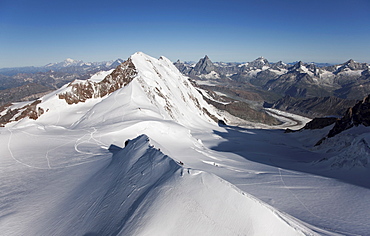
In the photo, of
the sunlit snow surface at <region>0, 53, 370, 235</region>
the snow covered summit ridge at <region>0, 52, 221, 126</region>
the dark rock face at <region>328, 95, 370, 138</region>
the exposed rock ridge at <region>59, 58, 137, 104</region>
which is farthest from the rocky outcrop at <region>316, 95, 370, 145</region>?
the exposed rock ridge at <region>59, 58, 137, 104</region>

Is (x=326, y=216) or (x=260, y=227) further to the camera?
(x=326, y=216)

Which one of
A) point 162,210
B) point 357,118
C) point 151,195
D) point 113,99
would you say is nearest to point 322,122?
point 357,118

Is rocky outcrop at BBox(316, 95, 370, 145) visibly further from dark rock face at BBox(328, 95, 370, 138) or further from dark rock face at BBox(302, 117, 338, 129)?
dark rock face at BBox(302, 117, 338, 129)

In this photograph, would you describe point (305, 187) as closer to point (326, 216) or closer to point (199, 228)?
point (326, 216)

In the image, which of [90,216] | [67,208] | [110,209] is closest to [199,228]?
[110,209]

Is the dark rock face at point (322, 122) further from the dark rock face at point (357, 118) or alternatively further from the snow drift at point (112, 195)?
the snow drift at point (112, 195)
